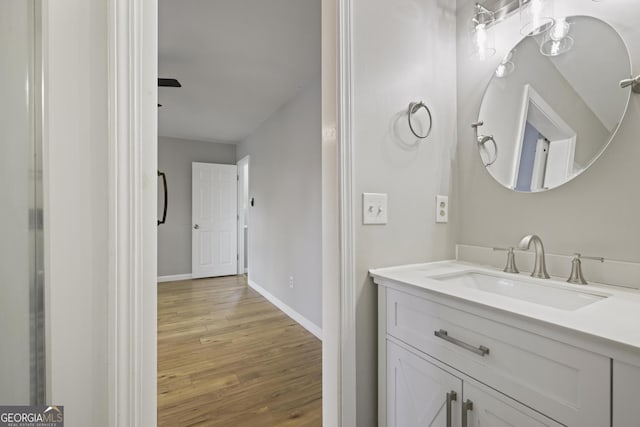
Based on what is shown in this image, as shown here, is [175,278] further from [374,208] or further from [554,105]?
[554,105]

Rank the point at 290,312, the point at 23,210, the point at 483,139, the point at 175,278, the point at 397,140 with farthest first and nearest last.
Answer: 1. the point at 175,278
2. the point at 290,312
3. the point at 483,139
4. the point at 397,140
5. the point at 23,210

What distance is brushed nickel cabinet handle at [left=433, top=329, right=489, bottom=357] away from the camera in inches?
29.8

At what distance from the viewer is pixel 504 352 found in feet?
2.36

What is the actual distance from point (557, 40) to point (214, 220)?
493 centimetres

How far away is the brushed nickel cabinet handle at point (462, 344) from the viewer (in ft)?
2.48

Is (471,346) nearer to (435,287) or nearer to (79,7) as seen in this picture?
(435,287)

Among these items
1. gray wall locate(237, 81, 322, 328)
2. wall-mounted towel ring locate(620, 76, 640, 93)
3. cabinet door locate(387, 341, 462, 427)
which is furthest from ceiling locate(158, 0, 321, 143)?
cabinet door locate(387, 341, 462, 427)

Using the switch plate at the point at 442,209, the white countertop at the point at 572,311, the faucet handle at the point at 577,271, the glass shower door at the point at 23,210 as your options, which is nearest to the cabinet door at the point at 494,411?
the white countertop at the point at 572,311

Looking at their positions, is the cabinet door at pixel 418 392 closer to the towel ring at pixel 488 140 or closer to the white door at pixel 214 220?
the towel ring at pixel 488 140

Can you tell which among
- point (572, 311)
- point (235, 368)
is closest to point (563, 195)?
point (572, 311)

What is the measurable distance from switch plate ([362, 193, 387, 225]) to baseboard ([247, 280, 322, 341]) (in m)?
1.80

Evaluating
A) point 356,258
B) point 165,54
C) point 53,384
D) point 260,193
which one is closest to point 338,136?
point 356,258

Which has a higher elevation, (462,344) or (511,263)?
(511,263)

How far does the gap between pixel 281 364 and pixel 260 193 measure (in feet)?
8.44
